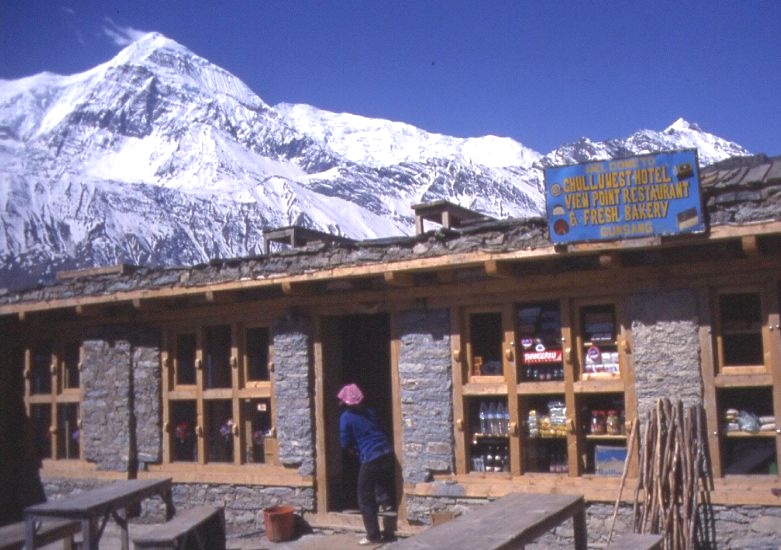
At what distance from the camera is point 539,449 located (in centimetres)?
925

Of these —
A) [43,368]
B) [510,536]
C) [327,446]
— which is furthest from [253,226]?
[510,536]

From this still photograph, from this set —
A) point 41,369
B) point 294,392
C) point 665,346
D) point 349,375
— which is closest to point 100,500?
point 294,392

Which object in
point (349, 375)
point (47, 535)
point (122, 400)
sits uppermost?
point (349, 375)

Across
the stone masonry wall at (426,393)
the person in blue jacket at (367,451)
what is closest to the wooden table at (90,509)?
the person in blue jacket at (367,451)

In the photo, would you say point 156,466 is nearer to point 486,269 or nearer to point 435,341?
point 435,341

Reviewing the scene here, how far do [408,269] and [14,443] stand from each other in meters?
7.90

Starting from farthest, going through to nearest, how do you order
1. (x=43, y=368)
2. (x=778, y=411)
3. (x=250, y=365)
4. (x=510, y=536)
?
(x=43, y=368)
(x=250, y=365)
(x=778, y=411)
(x=510, y=536)

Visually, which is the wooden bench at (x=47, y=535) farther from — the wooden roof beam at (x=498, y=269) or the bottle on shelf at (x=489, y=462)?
the wooden roof beam at (x=498, y=269)

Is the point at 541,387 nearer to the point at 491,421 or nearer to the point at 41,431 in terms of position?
the point at 491,421

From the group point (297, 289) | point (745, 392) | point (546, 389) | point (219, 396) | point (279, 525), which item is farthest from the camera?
point (219, 396)

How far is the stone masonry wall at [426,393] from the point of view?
9336mm

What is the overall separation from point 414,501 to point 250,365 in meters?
3.11

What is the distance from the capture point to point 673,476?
7797mm

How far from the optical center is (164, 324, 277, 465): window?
10.9 metres
